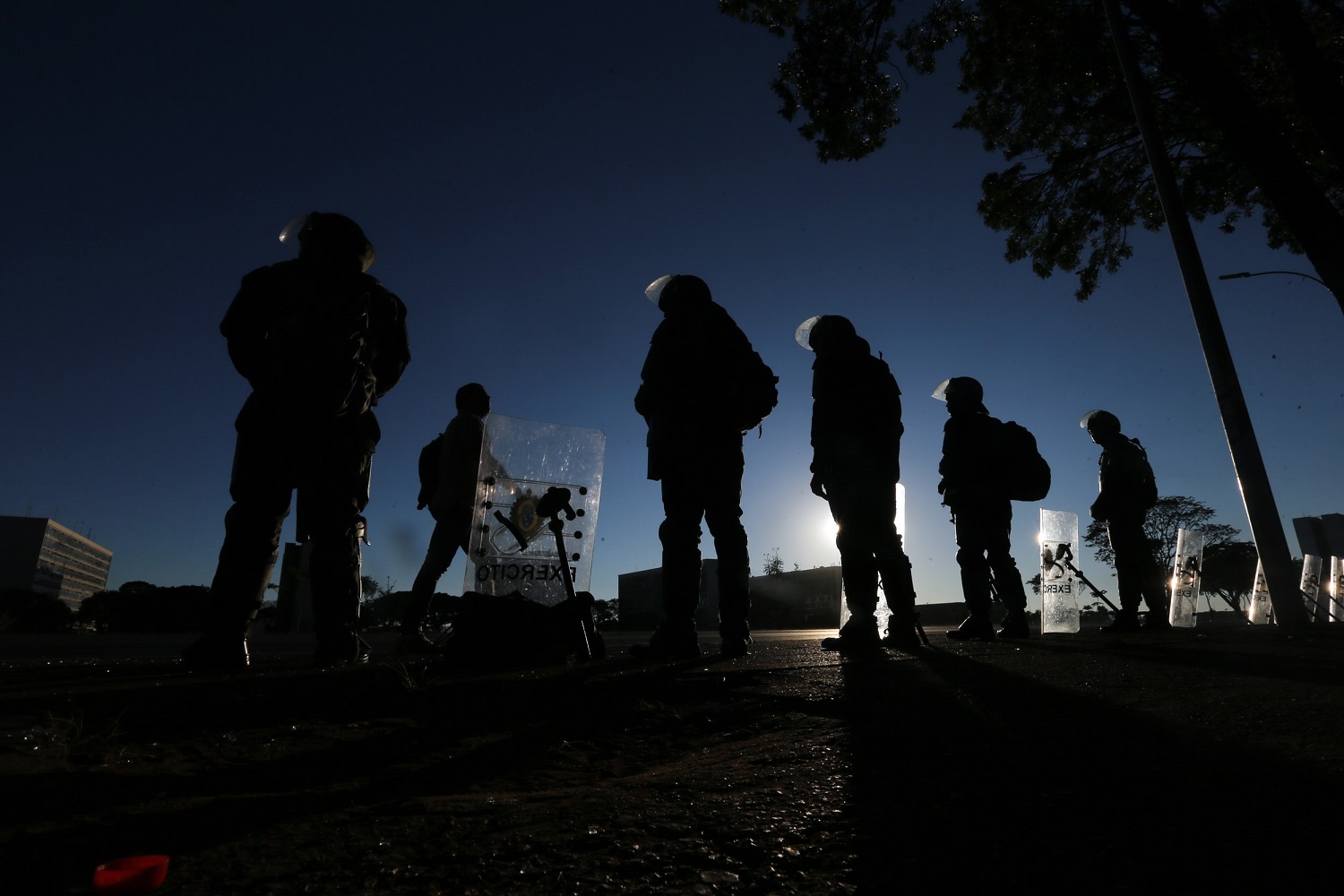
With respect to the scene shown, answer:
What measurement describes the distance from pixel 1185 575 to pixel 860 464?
29.9 ft

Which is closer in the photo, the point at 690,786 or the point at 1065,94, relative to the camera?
the point at 690,786

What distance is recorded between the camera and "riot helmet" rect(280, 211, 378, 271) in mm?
3012

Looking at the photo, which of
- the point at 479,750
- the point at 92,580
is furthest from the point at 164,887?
the point at 92,580

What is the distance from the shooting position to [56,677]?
2.43 metres

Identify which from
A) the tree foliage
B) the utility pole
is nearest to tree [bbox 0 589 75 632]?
the tree foliage

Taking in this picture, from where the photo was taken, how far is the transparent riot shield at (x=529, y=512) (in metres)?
3.73

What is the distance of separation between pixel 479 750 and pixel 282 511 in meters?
1.96

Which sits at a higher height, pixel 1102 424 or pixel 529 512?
pixel 1102 424

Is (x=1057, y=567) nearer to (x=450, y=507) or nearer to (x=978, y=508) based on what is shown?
(x=978, y=508)

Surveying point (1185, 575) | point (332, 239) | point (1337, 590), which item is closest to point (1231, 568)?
point (1337, 590)

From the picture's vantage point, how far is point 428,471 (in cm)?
532

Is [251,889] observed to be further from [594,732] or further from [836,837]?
[594,732]

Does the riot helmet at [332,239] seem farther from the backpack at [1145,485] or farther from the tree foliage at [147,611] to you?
the tree foliage at [147,611]

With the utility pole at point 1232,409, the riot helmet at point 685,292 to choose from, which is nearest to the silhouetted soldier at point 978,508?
the utility pole at point 1232,409
